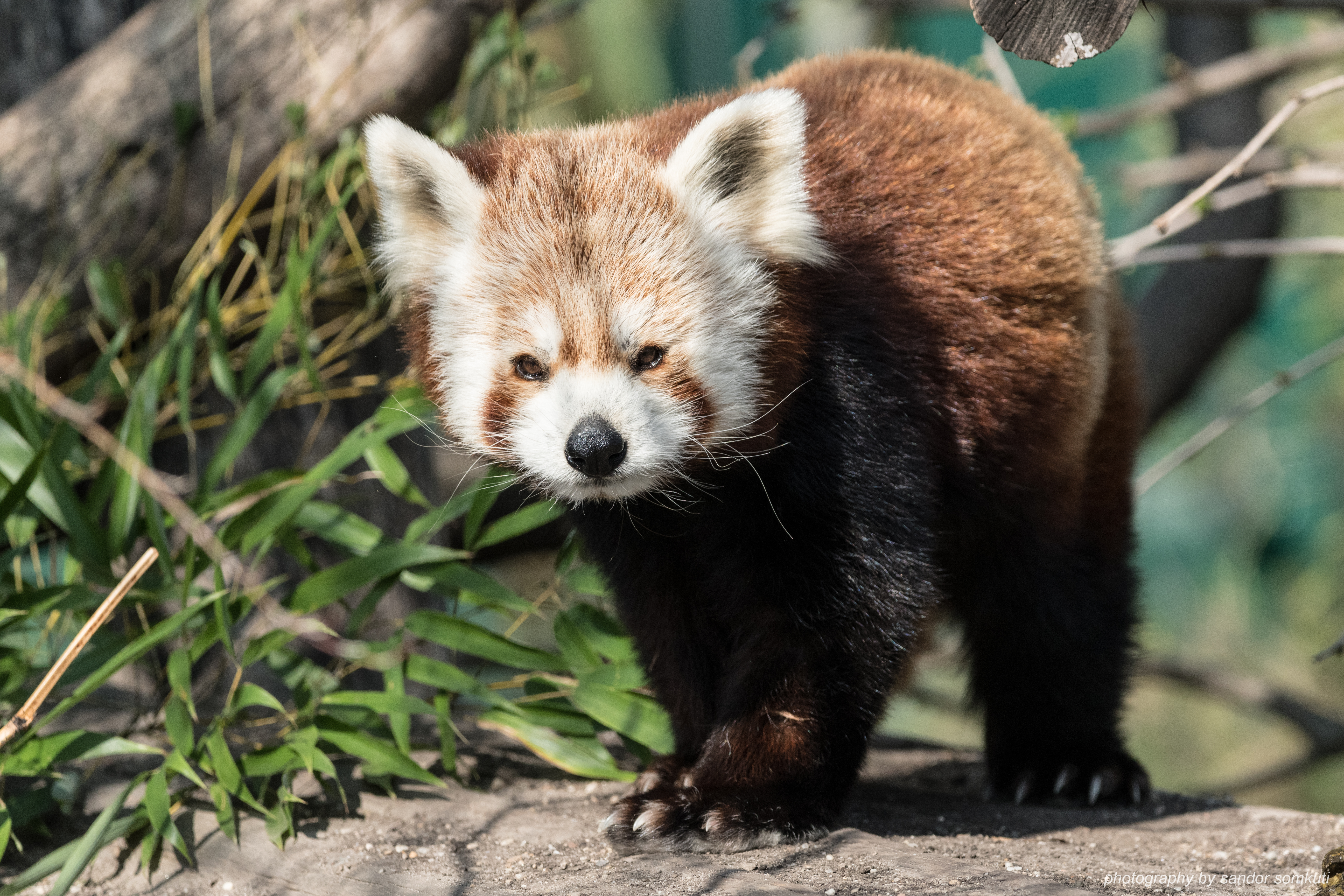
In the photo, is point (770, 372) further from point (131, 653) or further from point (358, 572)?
point (131, 653)

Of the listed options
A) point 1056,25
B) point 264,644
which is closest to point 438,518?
point 264,644

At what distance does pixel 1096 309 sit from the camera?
114 inches

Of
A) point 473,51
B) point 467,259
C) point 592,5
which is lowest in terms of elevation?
point 467,259

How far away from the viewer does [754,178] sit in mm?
2279

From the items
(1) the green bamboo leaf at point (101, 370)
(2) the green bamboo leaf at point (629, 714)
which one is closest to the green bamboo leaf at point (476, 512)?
(2) the green bamboo leaf at point (629, 714)

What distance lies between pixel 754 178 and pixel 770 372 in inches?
15.0

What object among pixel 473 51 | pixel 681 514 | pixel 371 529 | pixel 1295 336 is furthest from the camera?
pixel 1295 336

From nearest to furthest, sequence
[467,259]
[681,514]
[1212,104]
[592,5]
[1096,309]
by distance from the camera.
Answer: [467,259], [681,514], [1096,309], [1212,104], [592,5]

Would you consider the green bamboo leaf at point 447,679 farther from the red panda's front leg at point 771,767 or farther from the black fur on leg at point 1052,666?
the black fur on leg at point 1052,666

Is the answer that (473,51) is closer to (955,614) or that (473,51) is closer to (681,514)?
(681,514)

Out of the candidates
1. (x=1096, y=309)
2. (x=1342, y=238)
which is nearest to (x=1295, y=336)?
(x=1342, y=238)

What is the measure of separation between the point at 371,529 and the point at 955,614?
1582 millimetres

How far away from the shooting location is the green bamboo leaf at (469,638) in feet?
9.83

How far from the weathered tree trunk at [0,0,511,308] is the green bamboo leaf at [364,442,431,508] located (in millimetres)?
1033
